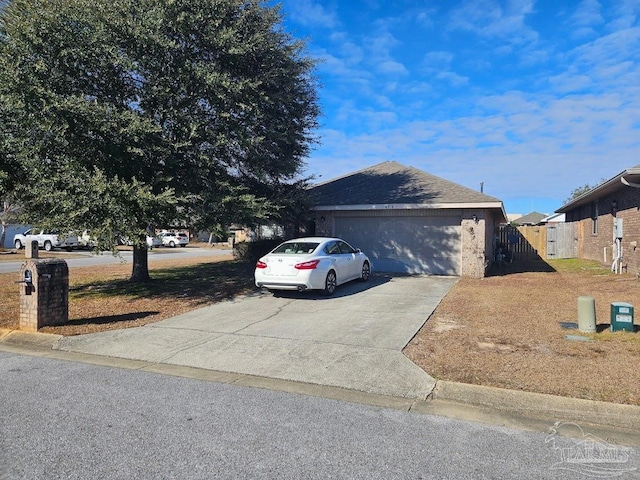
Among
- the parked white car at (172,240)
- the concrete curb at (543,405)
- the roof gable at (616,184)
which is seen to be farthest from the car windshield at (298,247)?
the parked white car at (172,240)

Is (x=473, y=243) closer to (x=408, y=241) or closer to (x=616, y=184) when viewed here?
(x=408, y=241)

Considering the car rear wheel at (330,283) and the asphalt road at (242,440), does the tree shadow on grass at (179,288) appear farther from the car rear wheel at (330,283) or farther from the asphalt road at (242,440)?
the asphalt road at (242,440)

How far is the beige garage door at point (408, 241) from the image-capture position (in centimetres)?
1551

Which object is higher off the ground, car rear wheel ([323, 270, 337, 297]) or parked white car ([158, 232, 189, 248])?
parked white car ([158, 232, 189, 248])

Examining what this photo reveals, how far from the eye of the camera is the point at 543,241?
81.4 feet

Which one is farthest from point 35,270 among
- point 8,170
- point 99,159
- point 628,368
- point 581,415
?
point 628,368

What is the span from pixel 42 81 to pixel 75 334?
5.64 meters

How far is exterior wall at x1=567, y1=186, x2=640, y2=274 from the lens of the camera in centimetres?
1384

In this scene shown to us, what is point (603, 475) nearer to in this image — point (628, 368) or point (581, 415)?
point (581, 415)

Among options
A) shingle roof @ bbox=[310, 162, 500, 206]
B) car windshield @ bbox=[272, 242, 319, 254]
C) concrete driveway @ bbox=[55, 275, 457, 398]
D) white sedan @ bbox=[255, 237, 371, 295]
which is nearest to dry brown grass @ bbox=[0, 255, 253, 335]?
concrete driveway @ bbox=[55, 275, 457, 398]

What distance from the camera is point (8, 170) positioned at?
34.7ft

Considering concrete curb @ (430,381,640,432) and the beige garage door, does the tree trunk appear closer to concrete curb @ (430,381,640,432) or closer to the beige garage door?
the beige garage door

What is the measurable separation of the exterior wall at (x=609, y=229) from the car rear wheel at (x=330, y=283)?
9.12 meters

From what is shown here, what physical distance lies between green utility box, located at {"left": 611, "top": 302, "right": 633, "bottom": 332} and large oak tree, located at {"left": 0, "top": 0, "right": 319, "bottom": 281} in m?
7.49
